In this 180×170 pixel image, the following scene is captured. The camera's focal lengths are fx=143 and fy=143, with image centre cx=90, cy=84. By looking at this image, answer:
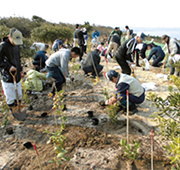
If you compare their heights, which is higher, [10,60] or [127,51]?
[127,51]

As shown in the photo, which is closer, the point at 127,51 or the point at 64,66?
the point at 64,66

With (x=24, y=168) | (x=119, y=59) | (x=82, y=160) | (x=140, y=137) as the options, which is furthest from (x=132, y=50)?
(x=24, y=168)

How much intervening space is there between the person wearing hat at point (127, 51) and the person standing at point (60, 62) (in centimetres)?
151

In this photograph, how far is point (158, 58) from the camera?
6.15m

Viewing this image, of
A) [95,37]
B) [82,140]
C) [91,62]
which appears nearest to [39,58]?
[91,62]

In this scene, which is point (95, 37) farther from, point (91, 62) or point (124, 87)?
point (124, 87)

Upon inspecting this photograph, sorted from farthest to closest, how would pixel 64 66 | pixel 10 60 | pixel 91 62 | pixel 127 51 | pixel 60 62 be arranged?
pixel 91 62 < pixel 127 51 < pixel 60 62 < pixel 64 66 < pixel 10 60

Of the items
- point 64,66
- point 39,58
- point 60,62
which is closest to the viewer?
point 64,66

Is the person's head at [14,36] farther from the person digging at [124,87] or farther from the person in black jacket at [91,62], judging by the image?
the person in black jacket at [91,62]

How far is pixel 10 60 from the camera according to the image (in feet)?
8.88

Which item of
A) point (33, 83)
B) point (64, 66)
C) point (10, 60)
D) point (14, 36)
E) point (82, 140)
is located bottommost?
point (82, 140)

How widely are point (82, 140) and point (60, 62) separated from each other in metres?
1.91

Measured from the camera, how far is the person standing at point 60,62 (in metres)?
3.23

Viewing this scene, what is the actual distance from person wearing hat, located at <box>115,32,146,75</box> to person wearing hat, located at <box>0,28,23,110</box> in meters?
2.64
